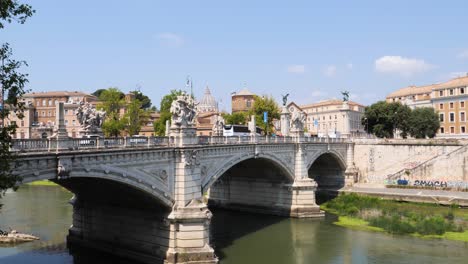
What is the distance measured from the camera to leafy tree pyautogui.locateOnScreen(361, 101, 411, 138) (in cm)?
7250

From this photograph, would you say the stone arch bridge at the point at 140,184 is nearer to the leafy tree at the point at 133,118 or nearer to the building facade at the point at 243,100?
the leafy tree at the point at 133,118

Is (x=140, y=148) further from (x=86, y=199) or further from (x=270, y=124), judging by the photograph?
(x=270, y=124)

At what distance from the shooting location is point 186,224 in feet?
82.9

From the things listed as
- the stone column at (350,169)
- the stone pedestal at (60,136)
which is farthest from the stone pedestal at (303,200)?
the stone pedestal at (60,136)

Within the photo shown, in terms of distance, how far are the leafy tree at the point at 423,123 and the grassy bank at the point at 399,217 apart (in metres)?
30.1

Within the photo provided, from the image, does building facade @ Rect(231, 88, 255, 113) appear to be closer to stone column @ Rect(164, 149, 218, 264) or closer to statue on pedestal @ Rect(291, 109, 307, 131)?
statue on pedestal @ Rect(291, 109, 307, 131)

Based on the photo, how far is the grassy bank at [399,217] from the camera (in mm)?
34281

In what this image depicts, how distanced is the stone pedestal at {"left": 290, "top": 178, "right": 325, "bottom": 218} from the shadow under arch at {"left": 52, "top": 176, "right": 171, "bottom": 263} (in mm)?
17830

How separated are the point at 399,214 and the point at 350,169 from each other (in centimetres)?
1559

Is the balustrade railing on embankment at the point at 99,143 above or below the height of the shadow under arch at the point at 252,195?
above

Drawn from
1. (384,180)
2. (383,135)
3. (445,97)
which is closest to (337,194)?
(384,180)

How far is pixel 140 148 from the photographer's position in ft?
75.0

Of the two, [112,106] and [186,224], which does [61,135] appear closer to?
[186,224]

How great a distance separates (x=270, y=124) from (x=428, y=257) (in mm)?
52489
